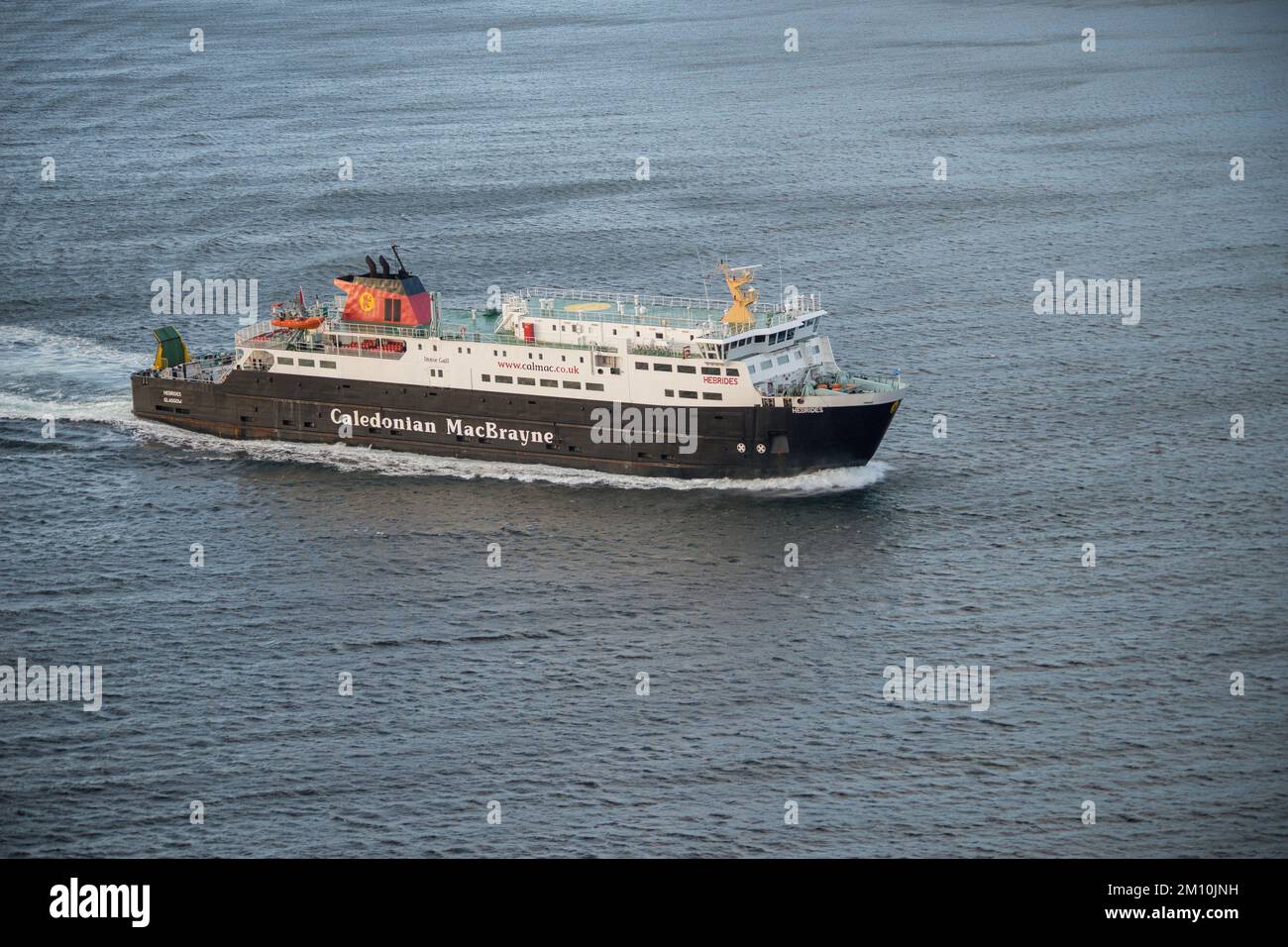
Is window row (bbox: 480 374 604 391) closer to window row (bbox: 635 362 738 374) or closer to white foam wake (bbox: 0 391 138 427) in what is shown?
window row (bbox: 635 362 738 374)

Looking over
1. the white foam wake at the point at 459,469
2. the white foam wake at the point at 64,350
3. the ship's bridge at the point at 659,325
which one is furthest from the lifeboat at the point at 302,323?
the white foam wake at the point at 64,350

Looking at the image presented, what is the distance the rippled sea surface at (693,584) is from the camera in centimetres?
6631

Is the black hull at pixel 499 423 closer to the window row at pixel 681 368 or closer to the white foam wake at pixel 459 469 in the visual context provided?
the white foam wake at pixel 459 469

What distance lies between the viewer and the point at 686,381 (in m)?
96.3

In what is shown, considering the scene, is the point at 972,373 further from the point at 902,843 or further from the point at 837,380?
the point at 902,843

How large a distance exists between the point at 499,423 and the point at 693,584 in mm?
21270

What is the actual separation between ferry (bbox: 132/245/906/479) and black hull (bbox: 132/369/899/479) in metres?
0.08

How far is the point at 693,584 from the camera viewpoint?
84.2 metres

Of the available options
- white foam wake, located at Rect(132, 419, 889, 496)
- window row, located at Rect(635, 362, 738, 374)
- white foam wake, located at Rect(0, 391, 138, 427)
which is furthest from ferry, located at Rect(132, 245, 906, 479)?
white foam wake, located at Rect(0, 391, 138, 427)

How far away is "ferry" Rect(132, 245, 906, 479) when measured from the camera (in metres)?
95.4

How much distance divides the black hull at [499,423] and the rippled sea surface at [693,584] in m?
1.56

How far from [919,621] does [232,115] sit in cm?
14120

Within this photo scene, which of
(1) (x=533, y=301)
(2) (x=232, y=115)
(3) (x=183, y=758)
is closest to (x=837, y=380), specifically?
(1) (x=533, y=301)

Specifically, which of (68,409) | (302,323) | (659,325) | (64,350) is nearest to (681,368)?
(659,325)
